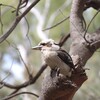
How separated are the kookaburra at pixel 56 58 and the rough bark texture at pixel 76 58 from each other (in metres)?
0.03

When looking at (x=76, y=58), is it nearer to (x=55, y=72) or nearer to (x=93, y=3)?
(x=55, y=72)

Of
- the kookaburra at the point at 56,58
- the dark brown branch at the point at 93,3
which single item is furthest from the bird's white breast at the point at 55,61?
the dark brown branch at the point at 93,3

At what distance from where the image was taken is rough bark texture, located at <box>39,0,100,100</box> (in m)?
0.98

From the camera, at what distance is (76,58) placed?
1028 millimetres

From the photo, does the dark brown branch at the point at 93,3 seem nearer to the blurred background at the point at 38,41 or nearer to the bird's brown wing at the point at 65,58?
the bird's brown wing at the point at 65,58

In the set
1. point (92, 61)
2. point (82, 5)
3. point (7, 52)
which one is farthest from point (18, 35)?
point (82, 5)

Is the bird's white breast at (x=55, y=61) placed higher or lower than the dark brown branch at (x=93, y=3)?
higher

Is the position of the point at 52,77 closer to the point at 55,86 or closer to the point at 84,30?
the point at 55,86

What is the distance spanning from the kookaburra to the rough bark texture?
0.03 m

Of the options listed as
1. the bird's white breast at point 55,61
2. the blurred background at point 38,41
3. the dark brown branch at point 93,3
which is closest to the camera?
the bird's white breast at point 55,61

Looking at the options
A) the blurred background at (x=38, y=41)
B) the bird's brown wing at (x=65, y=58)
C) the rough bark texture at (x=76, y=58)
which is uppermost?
the bird's brown wing at (x=65, y=58)

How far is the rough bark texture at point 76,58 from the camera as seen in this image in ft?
3.21

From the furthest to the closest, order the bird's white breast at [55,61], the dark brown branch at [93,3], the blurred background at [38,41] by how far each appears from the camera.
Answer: the blurred background at [38,41]
the dark brown branch at [93,3]
the bird's white breast at [55,61]

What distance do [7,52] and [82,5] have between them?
13.1ft
